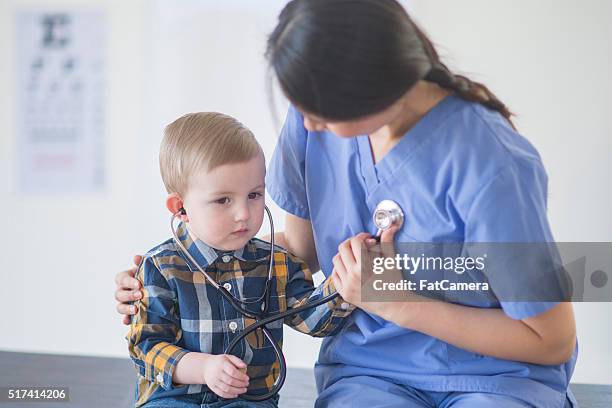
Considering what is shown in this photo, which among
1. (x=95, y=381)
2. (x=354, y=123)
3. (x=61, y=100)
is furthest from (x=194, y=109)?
(x=354, y=123)

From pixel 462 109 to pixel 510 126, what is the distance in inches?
3.6

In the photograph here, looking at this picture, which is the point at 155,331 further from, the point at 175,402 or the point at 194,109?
the point at 194,109

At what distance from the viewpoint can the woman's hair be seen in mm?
1061

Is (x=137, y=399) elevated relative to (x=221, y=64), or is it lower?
lower

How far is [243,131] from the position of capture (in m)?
1.40

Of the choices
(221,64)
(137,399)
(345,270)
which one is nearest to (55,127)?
(221,64)

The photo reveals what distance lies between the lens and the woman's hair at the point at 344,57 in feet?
3.48

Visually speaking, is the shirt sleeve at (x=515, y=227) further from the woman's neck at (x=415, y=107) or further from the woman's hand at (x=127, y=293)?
the woman's hand at (x=127, y=293)

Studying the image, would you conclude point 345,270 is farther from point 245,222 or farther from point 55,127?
point 55,127

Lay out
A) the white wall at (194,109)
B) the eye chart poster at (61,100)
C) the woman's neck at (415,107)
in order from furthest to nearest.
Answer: the eye chart poster at (61,100) < the white wall at (194,109) < the woman's neck at (415,107)

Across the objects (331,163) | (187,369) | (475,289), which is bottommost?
(187,369)

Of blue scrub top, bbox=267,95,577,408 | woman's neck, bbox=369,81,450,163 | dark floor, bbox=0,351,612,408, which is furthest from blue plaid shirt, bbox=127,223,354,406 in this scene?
dark floor, bbox=0,351,612,408
